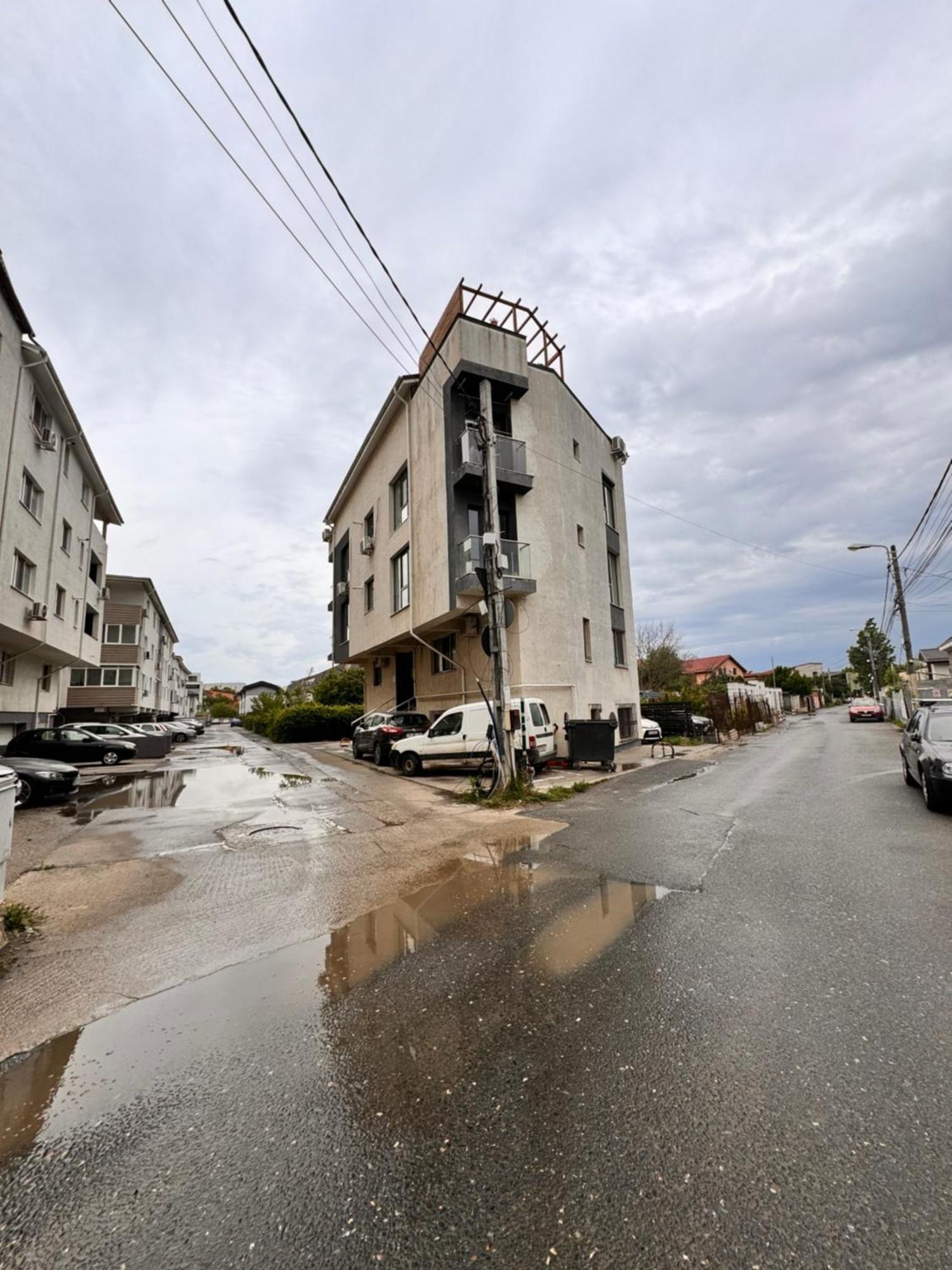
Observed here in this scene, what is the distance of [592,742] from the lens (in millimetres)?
14594

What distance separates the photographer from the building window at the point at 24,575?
16844 millimetres

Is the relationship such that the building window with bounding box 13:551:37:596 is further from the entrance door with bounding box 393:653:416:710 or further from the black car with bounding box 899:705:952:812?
the black car with bounding box 899:705:952:812

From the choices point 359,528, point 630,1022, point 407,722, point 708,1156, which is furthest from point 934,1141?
point 359,528

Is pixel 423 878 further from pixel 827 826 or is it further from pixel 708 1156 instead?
pixel 827 826

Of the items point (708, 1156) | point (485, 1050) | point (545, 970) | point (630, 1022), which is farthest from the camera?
point (545, 970)

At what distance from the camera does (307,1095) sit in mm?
2617

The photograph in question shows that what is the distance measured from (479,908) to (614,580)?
62.1 feet

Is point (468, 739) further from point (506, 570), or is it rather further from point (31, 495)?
point (31, 495)

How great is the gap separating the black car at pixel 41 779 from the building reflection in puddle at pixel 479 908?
9883 mm

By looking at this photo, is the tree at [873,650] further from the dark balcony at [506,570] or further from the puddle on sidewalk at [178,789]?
the puddle on sidewalk at [178,789]

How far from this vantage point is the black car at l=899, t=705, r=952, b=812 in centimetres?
779

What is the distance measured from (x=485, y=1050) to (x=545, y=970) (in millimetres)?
996

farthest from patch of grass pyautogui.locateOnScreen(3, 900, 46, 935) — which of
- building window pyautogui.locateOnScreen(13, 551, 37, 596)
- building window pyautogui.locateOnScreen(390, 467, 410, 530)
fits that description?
building window pyautogui.locateOnScreen(390, 467, 410, 530)

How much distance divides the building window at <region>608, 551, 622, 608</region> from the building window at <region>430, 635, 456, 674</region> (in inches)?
270
